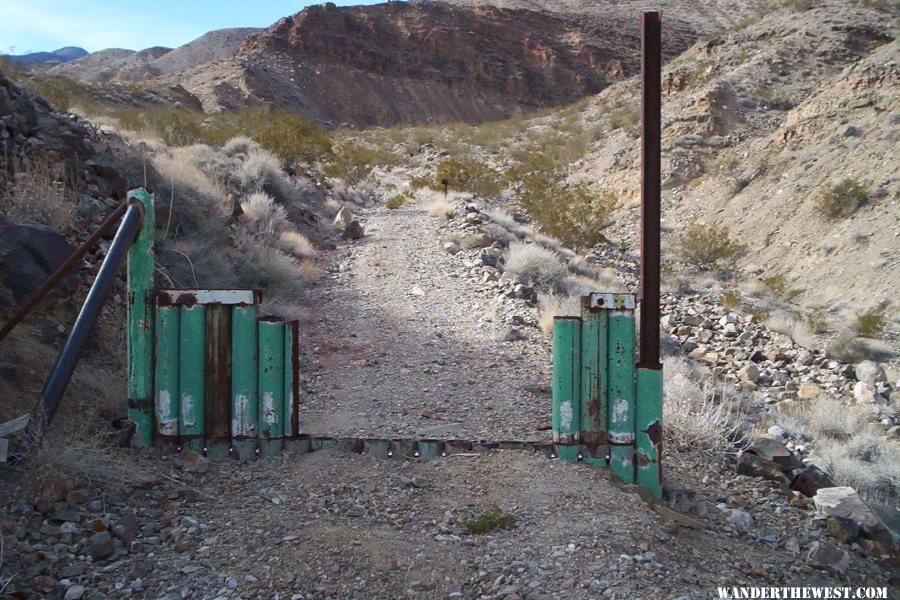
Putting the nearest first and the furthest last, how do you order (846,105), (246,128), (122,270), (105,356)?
(105,356), (122,270), (846,105), (246,128)

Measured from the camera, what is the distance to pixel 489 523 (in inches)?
143

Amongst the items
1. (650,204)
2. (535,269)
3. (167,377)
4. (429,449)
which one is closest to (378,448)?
(429,449)

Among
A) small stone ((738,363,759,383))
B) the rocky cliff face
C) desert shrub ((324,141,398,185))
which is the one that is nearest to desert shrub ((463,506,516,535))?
small stone ((738,363,759,383))

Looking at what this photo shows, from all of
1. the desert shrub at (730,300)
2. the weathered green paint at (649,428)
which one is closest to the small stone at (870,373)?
the desert shrub at (730,300)

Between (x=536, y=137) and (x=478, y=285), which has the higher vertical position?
(x=536, y=137)

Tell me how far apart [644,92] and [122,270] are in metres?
5.13

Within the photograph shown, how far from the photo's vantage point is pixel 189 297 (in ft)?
13.8

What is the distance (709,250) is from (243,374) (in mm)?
15111

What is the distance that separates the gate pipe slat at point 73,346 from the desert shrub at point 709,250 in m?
15.1

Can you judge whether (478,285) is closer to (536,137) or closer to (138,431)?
(138,431)

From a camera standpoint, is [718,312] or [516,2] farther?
[516,2]

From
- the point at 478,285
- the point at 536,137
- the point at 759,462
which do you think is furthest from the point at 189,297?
the point at 536,137

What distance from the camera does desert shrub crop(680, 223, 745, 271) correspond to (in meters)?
17.2

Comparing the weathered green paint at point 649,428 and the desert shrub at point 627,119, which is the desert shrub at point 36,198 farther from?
the desert shrub at point 627,119
